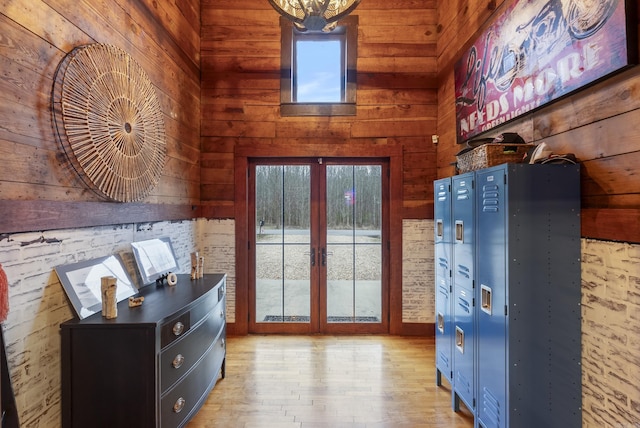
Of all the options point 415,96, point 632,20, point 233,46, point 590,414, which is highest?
point 233,46

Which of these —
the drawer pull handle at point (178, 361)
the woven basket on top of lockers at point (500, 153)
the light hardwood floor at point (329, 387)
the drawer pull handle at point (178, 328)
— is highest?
the woven basket on top of lockers at point (500, 153)

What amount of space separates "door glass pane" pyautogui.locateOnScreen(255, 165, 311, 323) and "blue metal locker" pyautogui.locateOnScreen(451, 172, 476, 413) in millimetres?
1875

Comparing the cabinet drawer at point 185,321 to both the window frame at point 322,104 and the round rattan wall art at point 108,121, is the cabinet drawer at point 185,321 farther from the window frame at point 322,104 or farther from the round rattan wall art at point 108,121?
the window frame at point 322,104

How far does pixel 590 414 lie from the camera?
5.53 ft

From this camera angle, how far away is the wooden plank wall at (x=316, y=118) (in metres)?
3.75

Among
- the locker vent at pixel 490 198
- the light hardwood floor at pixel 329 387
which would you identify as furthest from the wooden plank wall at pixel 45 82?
the locker vent at pixel 490 198

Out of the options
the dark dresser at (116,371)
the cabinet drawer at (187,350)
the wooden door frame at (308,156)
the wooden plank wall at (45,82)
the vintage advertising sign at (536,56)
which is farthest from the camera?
the wooden door frame at (308,156)

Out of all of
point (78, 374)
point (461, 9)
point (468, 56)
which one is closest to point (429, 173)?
point (468, 56)

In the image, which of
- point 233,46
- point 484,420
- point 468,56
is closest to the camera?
point 484,420

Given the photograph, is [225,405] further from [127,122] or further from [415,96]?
[415,96]

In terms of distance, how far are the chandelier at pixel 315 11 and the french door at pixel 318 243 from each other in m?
1.94

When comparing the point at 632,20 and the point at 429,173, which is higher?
the point at 632,20

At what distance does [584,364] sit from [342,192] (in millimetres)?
2676

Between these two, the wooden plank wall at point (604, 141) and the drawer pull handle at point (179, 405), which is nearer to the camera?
the wooden plank wall at point (604, 141)
